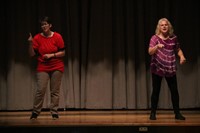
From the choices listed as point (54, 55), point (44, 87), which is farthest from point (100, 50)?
point (44, 87)

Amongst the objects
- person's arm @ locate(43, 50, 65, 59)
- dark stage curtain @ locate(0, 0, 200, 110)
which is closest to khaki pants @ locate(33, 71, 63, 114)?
person's arm @ locate(43, 50, 65, 59)

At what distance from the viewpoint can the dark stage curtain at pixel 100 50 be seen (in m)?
7.51

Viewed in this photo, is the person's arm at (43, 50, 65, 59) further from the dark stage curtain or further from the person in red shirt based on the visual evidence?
the dark stage curtain

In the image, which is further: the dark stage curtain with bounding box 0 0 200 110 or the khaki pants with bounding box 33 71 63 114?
the dark stage curtain with bounding box 0 0 200 110

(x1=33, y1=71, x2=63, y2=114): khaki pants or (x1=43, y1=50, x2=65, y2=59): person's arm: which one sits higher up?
(x1=43, y1=50, x2=65, y2=59): person's arm

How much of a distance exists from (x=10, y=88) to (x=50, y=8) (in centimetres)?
Answer: 168

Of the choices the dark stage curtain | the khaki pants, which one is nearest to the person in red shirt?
the khaki pants

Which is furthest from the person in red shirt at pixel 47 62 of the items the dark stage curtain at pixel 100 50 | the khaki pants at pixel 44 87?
the dark stage curtain at pixel 100 50

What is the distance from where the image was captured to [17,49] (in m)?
7.61

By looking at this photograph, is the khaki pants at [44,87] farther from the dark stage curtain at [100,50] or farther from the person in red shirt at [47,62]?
the dark stage curtain at [100,50]

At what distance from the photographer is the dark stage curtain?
751cm

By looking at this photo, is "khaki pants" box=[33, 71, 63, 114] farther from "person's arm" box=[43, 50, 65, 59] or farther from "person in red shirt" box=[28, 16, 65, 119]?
"person's arm" box=[43, 50, 65, 59]

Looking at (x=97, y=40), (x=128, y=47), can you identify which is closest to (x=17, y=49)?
(x=97, y=40)

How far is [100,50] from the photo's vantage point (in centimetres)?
755
